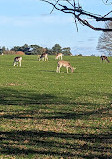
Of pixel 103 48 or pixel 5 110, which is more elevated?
pixel 103 48

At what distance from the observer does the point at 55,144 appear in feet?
27.2

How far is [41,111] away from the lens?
1312 cm

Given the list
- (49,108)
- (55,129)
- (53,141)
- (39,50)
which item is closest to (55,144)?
(53,141)

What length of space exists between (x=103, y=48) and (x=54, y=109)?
5491 cm

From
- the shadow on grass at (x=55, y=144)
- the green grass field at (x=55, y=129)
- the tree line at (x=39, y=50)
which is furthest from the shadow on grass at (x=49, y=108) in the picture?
the tree line at (x=39, y=50)

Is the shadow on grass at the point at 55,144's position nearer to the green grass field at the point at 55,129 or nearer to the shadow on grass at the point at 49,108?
the green grass field at the point at 55,129

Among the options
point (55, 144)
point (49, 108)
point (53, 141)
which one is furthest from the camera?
point (49, 108)

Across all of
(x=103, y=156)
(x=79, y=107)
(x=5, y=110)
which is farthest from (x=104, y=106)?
(x=103, y=156)

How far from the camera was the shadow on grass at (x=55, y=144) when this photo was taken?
7.58 metres

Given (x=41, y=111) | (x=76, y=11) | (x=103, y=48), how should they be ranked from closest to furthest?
(x=76, y=11) < (x=41, y=111) < (x=103, y=48)

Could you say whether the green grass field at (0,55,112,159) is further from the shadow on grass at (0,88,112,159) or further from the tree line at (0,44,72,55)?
the tree line at (0,44,72,55)

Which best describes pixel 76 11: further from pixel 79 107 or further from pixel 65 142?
pixel 79 107

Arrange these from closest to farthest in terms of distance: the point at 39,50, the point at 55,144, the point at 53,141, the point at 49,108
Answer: the point at 55,144 < the point at 53,141 < the point at 49,108 < the point at 39,50

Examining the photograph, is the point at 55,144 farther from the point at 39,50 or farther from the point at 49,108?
the point at 39,50
